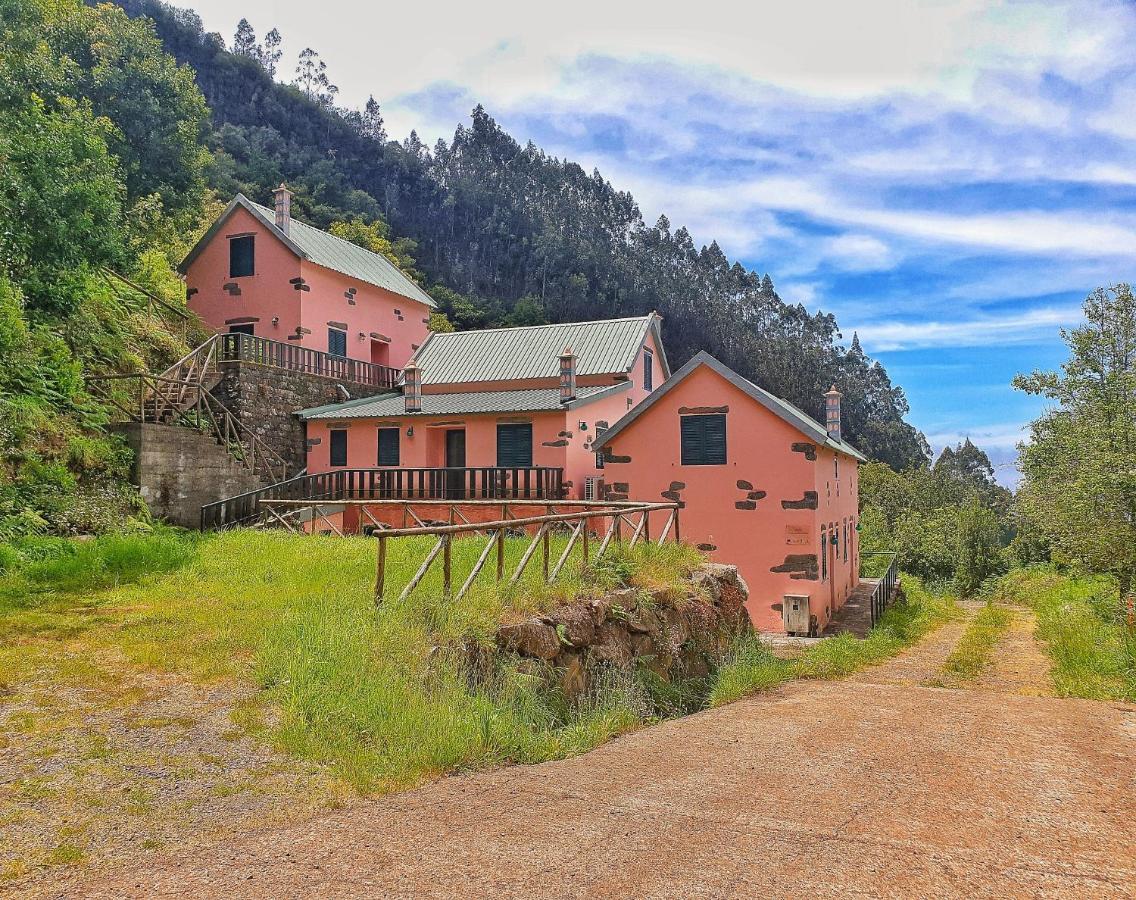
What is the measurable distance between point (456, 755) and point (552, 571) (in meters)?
4.35

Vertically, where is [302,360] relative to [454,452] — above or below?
above

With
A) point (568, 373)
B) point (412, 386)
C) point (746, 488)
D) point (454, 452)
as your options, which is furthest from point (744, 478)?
point (412, 386)

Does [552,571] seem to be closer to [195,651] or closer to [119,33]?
[195,651]

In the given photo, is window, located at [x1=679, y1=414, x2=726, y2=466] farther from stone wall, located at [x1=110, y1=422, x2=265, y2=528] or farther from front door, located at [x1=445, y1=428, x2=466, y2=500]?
stone wall, located at [x1=110, y1=422, x2=265, y2=528]

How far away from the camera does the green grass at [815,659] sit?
9242 millimetres

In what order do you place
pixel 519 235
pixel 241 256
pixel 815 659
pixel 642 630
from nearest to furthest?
pixel 642 630 < pixel 815 659 < pixel 241 256 < pixel 519 235

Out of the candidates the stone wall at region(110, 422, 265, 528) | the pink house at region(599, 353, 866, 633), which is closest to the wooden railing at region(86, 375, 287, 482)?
the stone wall at region(110, 422, 265, 528)

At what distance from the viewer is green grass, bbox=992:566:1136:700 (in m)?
9.48

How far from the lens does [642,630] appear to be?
955 cm

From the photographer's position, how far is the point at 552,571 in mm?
9523

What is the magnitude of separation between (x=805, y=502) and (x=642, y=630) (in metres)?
8.84

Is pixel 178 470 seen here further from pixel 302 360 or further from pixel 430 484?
pixel 302 360

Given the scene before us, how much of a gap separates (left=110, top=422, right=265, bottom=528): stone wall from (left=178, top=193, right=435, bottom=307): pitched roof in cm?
1172

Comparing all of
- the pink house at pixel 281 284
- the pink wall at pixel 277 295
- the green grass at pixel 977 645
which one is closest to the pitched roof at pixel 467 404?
the pink house at pixel 281 284
